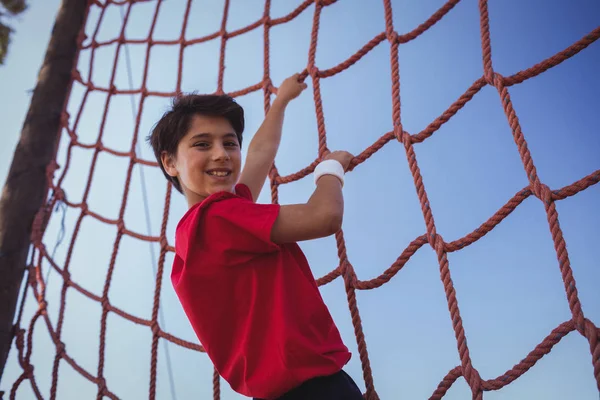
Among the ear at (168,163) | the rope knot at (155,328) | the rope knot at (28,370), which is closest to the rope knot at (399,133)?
the ear at (168,163)

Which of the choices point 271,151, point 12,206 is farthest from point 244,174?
point 12,206

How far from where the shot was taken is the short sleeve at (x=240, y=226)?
0.71m

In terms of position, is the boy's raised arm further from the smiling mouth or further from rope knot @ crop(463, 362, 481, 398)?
rope knot @ crop(463, 362, 481, 398)

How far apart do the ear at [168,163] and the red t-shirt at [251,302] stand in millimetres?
201

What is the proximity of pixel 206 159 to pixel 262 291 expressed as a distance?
270 mm

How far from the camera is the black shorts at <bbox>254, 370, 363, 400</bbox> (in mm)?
708

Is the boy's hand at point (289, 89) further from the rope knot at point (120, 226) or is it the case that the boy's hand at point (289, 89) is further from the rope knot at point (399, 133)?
the rope knot at point (120, 226)

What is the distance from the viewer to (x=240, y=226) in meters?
0.72

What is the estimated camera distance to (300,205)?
2.38ft

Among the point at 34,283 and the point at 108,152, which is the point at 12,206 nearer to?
the point at 34,283

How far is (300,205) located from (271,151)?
405mm

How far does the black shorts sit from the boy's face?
1.16 ft

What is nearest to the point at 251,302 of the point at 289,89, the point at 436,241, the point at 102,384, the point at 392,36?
the point at 436,241

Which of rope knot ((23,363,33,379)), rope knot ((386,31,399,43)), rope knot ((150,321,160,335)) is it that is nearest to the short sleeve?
rope knot ((386,31,399,43))
